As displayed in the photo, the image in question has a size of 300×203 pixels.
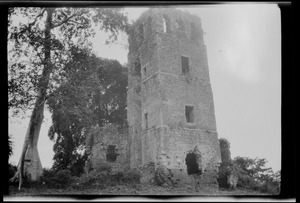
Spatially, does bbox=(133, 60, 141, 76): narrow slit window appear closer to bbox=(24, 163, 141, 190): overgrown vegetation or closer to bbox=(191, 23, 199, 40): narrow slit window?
bbox=(191, 23, 199, 40): narrow slit window

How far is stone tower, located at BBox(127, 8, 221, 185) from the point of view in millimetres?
17359

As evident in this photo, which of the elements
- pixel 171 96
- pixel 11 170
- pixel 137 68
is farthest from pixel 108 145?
pixel 11 170

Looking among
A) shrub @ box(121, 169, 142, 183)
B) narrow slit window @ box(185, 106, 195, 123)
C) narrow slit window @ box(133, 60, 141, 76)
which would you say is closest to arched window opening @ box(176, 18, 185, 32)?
narrow slit window @ box(133, 60, 141, 76)

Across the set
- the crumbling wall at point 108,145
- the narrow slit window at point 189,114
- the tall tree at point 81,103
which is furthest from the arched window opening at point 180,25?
the crumbling wall at point 108,145

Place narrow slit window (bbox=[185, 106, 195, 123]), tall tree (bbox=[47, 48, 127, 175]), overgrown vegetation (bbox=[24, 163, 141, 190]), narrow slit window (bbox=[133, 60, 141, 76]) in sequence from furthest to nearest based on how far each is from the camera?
narrow slit window (bbox=[133, 60, 141, 76]) → narrow slit window (bbox=[185, 106, 195, 123]) → tall tree (bbox=[47, 48, 127, 175]) → overgrown vegetation (bbox=[24, 163, 141, 190])

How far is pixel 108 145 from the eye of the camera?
2136 cm

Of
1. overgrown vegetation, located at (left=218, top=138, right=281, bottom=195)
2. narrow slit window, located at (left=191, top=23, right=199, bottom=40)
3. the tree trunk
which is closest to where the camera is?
the tree trunk

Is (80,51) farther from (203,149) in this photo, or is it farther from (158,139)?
(203,149)

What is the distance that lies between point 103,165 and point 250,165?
393 inches

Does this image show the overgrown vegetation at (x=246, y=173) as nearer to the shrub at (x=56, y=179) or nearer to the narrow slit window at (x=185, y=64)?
the narrow slit window at (x=185, y=64)

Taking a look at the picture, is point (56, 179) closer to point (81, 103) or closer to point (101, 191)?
point (101, 191)

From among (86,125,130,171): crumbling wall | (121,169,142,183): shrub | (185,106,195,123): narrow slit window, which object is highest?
(185,106,195,123): narrow slit window

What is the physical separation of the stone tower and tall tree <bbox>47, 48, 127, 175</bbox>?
3040mm
